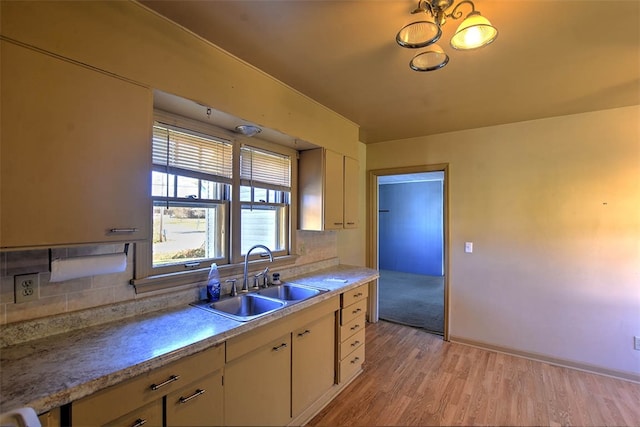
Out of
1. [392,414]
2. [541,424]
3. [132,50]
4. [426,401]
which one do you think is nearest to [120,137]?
[132,50]

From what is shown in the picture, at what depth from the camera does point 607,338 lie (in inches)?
96.0

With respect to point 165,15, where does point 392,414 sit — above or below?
below

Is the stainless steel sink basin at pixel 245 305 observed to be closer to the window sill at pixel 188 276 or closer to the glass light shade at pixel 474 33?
the window sill at pixel 188 276

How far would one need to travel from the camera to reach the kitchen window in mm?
1603

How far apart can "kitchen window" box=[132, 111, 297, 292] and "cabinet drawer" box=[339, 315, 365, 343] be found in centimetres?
77

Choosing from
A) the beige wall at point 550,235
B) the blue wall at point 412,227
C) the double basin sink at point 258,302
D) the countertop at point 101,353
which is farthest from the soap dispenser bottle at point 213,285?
the blue wall at point 412,227

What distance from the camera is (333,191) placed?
2510mm

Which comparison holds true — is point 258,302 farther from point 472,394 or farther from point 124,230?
point 472,394

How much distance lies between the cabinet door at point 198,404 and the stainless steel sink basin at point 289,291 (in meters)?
0.85

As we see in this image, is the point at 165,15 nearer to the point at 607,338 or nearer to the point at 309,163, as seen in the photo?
the point at 309,163

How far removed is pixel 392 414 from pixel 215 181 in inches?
75.7

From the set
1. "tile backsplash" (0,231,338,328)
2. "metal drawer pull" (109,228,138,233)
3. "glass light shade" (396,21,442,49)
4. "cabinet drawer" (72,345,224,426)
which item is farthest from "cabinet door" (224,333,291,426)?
"glass light shade" (396,21,442,49)

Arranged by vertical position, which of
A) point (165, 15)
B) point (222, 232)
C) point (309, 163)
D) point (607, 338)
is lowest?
point (607, 338)

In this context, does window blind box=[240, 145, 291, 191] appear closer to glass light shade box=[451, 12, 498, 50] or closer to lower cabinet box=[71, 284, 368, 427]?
lower cabinet box=[71, 284, 368, 427]
